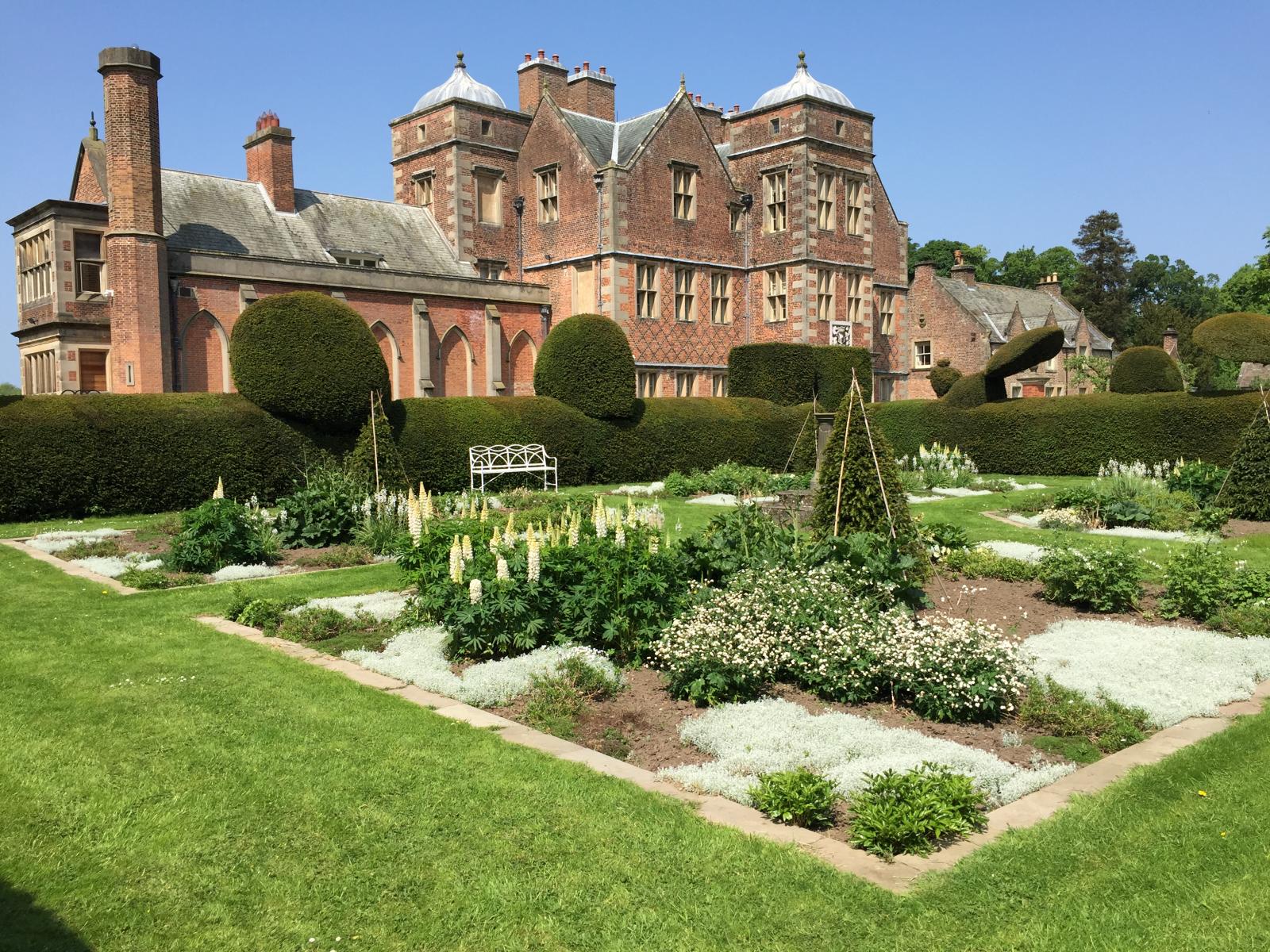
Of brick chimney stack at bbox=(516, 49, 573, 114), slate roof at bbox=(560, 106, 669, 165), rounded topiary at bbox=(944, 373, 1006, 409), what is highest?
brick chimney stack at bbox=(516, 49, 573, 114)

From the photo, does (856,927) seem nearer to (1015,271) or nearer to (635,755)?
Answer: (635,755)

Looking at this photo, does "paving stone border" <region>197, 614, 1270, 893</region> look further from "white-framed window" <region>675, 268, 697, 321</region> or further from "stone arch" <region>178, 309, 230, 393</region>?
"white-framed window" <region>675, 268, 697, 321</region>


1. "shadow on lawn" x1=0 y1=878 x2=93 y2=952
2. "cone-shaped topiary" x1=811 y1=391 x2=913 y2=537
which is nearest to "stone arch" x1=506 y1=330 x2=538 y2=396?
"cone-shaped topiary" x1=811 y1=391 x2=913 y2=537

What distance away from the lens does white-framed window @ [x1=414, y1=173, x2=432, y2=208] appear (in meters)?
33.8

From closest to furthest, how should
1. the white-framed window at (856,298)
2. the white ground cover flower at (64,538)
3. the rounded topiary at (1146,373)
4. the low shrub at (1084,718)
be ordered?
the low shrub at (1084,718), the white ground cover flower at (64,538), the rounded topiary at (1146,373), the white-framed window at (856,298)

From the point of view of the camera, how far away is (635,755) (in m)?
5.71

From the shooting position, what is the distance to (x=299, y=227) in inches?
1165

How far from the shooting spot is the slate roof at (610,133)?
31.8 metres

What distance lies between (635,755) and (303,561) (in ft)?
25.3

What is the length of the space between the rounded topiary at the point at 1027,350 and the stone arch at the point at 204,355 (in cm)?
1902

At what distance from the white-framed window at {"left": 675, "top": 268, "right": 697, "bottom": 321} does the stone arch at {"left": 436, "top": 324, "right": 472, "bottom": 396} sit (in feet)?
22.9

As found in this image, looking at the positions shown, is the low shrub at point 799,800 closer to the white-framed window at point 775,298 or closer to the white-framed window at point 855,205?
the white-framed window at point 775,298

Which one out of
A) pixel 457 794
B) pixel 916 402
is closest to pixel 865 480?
pixel 457 794

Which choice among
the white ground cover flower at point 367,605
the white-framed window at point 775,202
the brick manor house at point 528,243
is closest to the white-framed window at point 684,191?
the brick manor house at point 528,243
